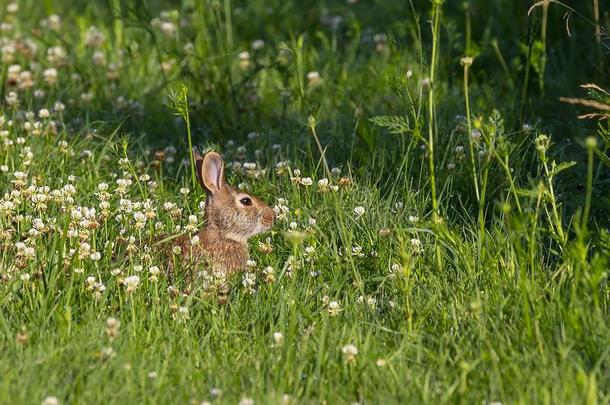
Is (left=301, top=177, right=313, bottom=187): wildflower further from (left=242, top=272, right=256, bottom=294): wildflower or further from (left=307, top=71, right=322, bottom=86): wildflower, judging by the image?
(left=307, top=71, right=322, bottom=86): wildflower

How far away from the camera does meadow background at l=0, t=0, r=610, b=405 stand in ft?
15.7

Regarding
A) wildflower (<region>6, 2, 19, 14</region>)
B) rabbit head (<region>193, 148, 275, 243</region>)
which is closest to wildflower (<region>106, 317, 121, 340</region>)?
rabbit head (<region>193, 148, 275, 243</region>)

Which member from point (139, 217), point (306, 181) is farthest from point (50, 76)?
point (139, 217)

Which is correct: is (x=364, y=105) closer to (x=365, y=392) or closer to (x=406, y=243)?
(x=406, y=243)

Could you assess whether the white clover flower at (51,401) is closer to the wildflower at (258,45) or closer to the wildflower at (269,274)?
the wildflower at (269,274)

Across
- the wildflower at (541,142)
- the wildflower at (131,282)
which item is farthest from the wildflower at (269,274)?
the wildflower at (541,142)

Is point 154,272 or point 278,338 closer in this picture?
point 278,338

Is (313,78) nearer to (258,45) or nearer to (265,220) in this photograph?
(258,45)

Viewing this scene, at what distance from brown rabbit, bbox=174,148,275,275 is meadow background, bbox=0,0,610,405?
0.11 meters

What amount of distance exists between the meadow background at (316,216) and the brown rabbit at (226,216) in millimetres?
108

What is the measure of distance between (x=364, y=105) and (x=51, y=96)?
6.95ft

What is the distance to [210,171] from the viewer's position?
253 inches

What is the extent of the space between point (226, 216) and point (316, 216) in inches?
19.0

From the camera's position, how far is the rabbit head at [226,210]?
6.39m
